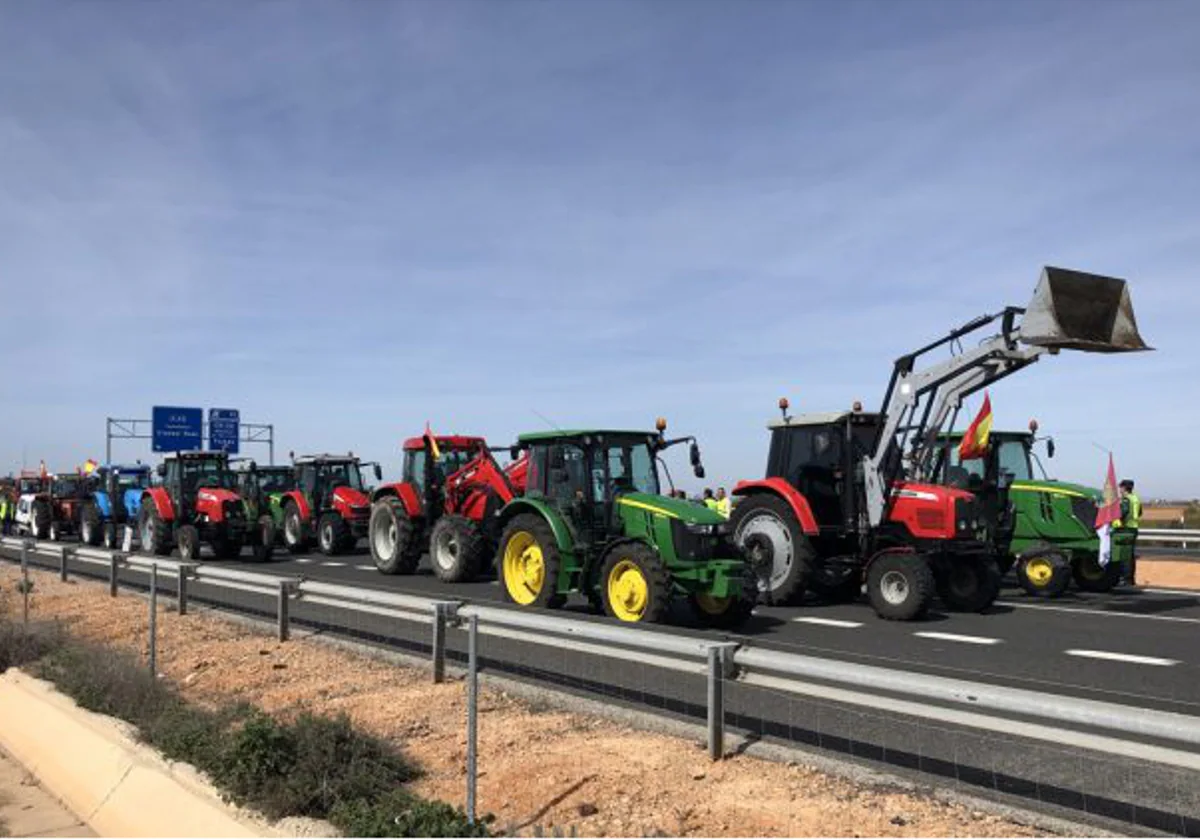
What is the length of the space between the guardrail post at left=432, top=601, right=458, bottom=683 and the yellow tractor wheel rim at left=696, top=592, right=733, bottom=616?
153 inches

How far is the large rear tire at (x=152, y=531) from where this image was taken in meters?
21.8

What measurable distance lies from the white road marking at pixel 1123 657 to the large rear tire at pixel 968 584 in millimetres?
2931

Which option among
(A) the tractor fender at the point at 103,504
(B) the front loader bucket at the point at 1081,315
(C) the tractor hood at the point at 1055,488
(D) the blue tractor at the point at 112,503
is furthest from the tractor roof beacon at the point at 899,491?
(A) the tractor fender at the point at 103,504

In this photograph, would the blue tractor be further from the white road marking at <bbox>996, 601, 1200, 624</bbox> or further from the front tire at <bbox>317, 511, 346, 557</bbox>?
the white road marking at <bbox>996, 601, 1200, 624</bbox>

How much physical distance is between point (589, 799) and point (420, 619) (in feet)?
11.5

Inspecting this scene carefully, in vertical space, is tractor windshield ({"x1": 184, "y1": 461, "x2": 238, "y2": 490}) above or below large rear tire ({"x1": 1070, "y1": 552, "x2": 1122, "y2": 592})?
above

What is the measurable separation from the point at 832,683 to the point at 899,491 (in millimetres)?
7729

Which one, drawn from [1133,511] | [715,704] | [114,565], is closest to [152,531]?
[114,565]

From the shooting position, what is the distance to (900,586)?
11.8 meters

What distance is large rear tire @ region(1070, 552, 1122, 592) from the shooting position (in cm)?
1529

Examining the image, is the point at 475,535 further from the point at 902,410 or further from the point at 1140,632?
the point at 1140,632

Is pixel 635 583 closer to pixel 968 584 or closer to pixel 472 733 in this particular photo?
pixel 968 584

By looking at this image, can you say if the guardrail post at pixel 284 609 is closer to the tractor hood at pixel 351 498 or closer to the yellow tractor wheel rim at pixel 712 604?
the yellow tractor wheel rim at pixel 712 604

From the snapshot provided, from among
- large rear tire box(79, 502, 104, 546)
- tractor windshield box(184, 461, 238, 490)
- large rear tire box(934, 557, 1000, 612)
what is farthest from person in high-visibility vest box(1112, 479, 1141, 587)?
large rear tire box(79, 502, 104, 546)
